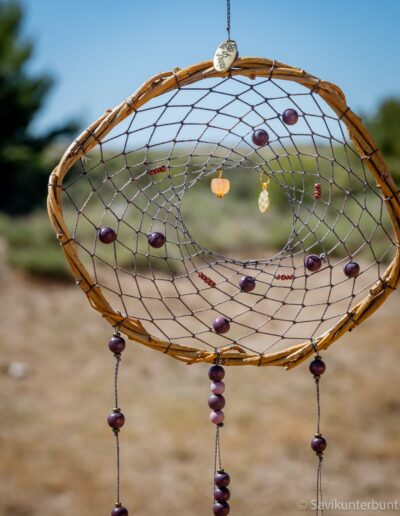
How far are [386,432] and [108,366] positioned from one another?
6.97 ft

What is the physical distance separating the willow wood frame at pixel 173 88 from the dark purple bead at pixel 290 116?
52 mm

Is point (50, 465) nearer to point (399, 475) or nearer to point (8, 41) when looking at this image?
point (399, 475)

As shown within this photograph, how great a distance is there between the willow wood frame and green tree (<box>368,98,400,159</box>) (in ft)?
20.2

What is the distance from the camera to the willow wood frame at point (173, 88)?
1092mm

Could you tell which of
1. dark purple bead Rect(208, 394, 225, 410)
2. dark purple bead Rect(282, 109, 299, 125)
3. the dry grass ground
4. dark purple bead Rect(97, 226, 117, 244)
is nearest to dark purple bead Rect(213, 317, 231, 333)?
dark purple bead Rect(208, 394, 225, 410)

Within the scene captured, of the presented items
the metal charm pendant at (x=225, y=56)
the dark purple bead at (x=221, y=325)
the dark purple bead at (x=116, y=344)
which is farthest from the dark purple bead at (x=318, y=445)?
the metal charm pendant at (x=225, y=56)

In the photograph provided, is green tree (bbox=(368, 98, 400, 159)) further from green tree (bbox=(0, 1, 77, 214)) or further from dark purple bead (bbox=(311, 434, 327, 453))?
dark purple bead (bbox=(311, 434, 327, 453))

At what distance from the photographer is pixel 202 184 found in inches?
408

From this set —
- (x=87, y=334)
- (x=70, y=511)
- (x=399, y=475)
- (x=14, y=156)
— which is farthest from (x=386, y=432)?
(x=14, y=156)

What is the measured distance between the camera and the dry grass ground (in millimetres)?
3371

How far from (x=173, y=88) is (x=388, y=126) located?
6.99 meters

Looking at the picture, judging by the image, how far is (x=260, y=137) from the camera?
1.15m

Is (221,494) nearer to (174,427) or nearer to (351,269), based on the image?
(351,269)

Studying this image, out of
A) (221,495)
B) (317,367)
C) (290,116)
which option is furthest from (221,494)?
(290,116)
